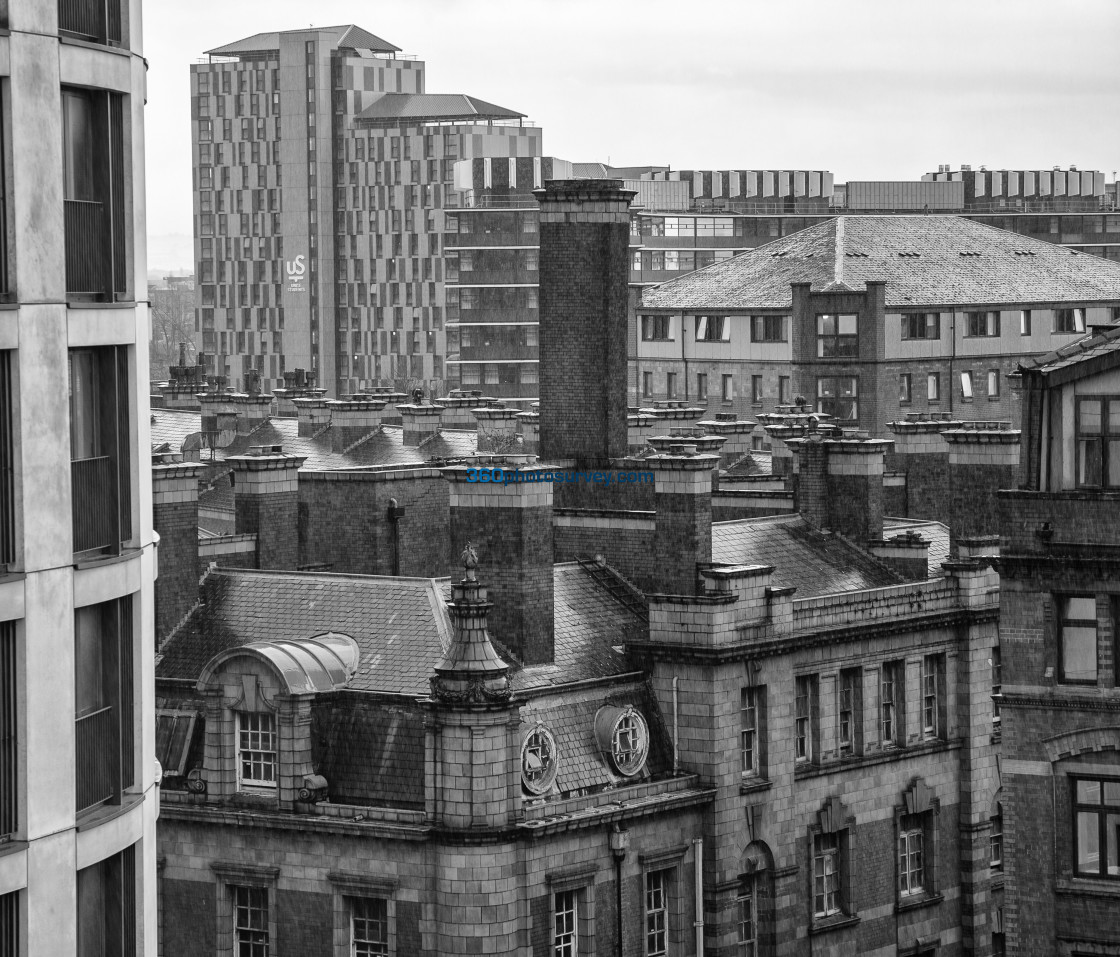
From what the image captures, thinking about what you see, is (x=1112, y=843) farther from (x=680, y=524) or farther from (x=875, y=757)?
(x=680, y=524)

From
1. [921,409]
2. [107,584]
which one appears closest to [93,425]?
[107,584]

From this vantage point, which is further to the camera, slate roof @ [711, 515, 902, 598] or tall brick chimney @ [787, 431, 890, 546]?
tall brick chimney @ [787, 431, 890, 546]

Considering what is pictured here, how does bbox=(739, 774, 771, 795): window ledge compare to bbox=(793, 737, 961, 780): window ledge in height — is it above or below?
above

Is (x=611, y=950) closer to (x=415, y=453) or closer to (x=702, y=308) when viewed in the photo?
(x=415, y=453)

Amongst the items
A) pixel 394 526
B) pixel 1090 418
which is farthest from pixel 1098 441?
pixel 394 526

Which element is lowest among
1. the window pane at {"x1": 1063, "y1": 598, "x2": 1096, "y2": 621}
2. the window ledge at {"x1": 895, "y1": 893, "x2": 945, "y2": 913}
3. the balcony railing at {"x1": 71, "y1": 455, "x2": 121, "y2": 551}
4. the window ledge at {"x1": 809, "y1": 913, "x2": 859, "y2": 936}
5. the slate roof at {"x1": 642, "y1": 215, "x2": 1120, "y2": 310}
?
the window ledge at {"x1": 895, "y1": 893, "x2": 945, "y2": 913}

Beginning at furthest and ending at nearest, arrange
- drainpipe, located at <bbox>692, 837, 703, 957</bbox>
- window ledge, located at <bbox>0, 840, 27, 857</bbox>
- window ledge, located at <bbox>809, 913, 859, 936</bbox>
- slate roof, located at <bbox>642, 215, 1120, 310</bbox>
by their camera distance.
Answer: slate roof, located at <bbox>642, 215, 1120, 310</bbox> < window ledge, located at <bbox>809, 913, 859, 936</bbox> < drainpipe, located at <bbox>692, 837, 703, 957</bbox> < window ledge, located at <bbox>0, 840, 27, 857</bbox>

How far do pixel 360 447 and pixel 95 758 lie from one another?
62.2 metres

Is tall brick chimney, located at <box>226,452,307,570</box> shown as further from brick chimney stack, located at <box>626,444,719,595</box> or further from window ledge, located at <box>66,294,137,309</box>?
window ledge, located at <box>66,294,137,309</box>

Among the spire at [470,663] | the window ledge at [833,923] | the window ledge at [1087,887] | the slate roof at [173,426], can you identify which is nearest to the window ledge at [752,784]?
the window ledge at [833,923]

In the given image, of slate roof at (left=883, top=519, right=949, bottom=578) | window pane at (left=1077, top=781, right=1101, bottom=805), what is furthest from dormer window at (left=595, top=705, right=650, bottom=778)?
slate roof at (left=883, top=519, right=949, bottom=578)

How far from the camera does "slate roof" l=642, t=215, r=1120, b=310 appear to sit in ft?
449

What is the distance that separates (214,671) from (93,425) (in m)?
21.8

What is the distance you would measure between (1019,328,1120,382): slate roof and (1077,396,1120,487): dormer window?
24.4 inches
